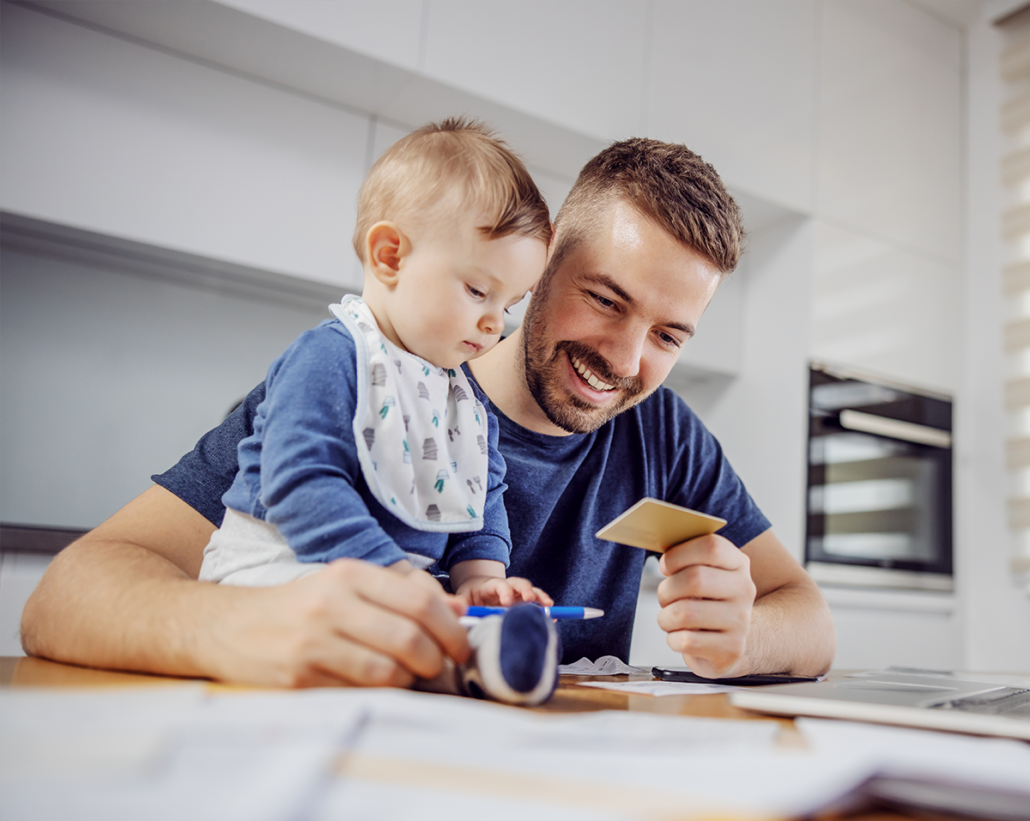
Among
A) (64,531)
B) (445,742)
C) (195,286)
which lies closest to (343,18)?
(195,286)

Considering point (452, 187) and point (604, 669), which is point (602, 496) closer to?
point (604, 669)

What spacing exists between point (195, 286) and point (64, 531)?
79 centimetres

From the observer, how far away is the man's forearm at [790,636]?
1005 millimetres

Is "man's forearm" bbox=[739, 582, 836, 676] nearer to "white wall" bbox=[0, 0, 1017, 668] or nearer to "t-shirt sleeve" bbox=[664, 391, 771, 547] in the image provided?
"t-shirt sleeve" bbox=[664, 391, 771, 547]

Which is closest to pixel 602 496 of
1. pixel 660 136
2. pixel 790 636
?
pixel 790 636

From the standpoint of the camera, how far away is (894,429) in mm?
2781

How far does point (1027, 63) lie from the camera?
2.99 m

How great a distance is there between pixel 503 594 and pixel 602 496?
0.60m

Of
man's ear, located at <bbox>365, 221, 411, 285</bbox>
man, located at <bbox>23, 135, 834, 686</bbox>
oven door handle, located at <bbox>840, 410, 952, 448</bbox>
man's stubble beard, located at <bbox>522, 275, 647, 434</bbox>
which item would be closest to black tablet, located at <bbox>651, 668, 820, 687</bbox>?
man, located at <bbox>23, 135, 834, 686</bbox>

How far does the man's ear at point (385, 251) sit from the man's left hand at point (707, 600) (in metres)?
0.38

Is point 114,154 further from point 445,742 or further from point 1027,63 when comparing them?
point 1027,63

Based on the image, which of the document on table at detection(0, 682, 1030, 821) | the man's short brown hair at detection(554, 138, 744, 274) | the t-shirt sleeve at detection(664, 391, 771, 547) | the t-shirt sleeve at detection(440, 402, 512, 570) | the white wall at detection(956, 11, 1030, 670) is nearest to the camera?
the document on table at detection(0, 682, 1030, 821)

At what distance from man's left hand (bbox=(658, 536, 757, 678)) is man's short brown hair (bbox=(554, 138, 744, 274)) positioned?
1.70 ft

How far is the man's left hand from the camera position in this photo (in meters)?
0.77
